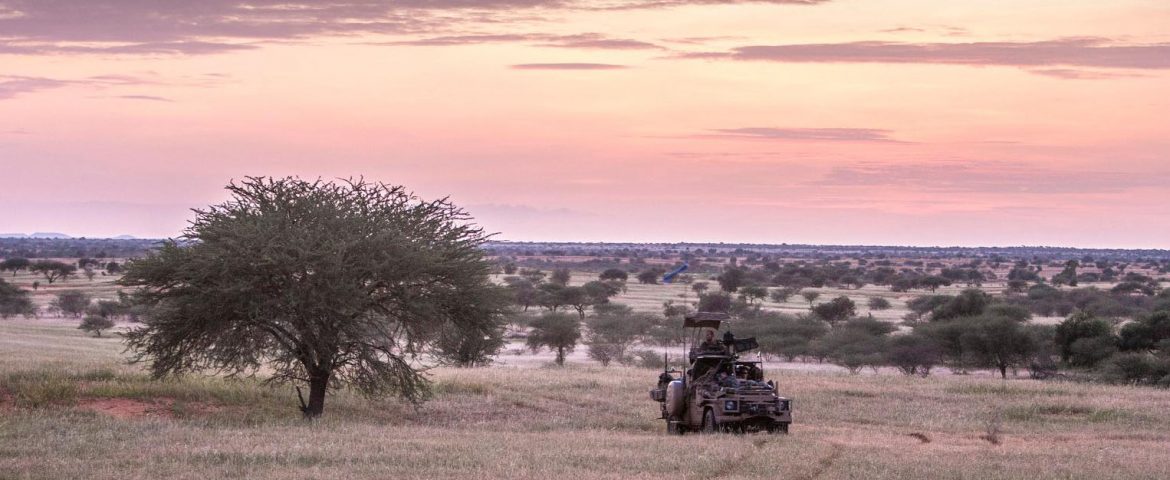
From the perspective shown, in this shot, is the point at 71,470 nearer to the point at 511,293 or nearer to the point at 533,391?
the point at 511,293

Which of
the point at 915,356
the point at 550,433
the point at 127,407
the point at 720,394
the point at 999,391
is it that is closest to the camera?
the point at 720,394

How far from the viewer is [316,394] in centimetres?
3089

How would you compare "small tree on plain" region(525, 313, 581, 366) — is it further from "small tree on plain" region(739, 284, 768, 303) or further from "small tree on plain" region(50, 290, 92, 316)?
"small tree on plain" region(739, 284, 768, 303)

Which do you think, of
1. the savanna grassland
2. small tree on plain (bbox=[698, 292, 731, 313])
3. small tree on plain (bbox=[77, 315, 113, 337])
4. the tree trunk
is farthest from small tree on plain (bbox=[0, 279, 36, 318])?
the tree trunk

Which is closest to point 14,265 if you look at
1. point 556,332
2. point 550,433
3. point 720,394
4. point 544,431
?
point 556,332

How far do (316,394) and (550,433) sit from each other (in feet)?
20.5

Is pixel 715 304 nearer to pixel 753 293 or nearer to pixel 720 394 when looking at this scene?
pixel 753 293

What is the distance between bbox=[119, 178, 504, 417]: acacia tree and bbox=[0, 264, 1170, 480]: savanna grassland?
1408 millimetres

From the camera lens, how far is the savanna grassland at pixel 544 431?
66.5ft

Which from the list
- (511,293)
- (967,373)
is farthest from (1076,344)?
(511,293)

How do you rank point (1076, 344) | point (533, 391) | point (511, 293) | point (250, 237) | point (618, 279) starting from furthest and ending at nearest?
point (618, 279) → point (1076, 344) → point (533, 391) → point (511, 293) → point (250, 237)

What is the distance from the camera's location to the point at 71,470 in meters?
19.1

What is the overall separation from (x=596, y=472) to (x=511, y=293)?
540 inches

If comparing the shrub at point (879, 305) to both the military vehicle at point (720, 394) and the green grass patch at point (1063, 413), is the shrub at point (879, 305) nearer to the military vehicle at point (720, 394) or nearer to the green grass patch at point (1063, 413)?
the green grass patch at point (1063, 413)
